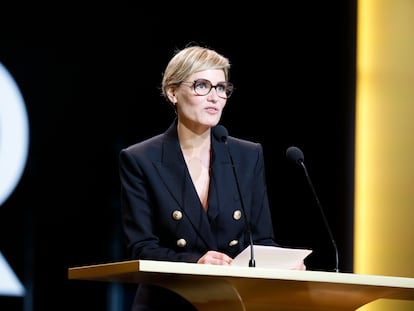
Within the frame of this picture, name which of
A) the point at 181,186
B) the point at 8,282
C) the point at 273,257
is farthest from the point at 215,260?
the point at 8,282

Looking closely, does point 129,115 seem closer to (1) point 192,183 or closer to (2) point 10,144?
(2) point 10,144

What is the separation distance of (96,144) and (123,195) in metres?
1.59

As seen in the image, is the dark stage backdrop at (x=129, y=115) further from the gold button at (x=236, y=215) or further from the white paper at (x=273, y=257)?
the white paper at (x=273, y=257)

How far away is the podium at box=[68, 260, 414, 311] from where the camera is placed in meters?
2.10

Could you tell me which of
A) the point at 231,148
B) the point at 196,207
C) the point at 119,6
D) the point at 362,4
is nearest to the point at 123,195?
the point at 196,207

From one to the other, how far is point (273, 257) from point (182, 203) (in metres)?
0.49

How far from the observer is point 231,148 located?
3082 millimetres

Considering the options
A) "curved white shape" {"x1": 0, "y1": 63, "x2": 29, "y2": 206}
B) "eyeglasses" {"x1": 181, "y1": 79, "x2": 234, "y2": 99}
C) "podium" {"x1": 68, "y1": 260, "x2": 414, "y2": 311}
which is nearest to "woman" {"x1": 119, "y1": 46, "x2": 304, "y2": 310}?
"eyeglasses" {"x1": 181, "y1": 79, "x2": 234, "y2": 99}

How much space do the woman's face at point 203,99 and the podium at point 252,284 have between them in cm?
77

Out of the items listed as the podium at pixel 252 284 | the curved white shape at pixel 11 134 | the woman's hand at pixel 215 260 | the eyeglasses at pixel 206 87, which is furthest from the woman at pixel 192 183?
the curved white shape at pixel 11 134

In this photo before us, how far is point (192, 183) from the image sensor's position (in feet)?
9.56

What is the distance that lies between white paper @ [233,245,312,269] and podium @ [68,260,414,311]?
12 cm

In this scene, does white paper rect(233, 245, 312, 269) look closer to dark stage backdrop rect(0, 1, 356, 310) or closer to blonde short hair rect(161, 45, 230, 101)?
blonde short hair rect(161, 45, 230, 101)

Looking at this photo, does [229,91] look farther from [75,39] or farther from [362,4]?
[362,4]
